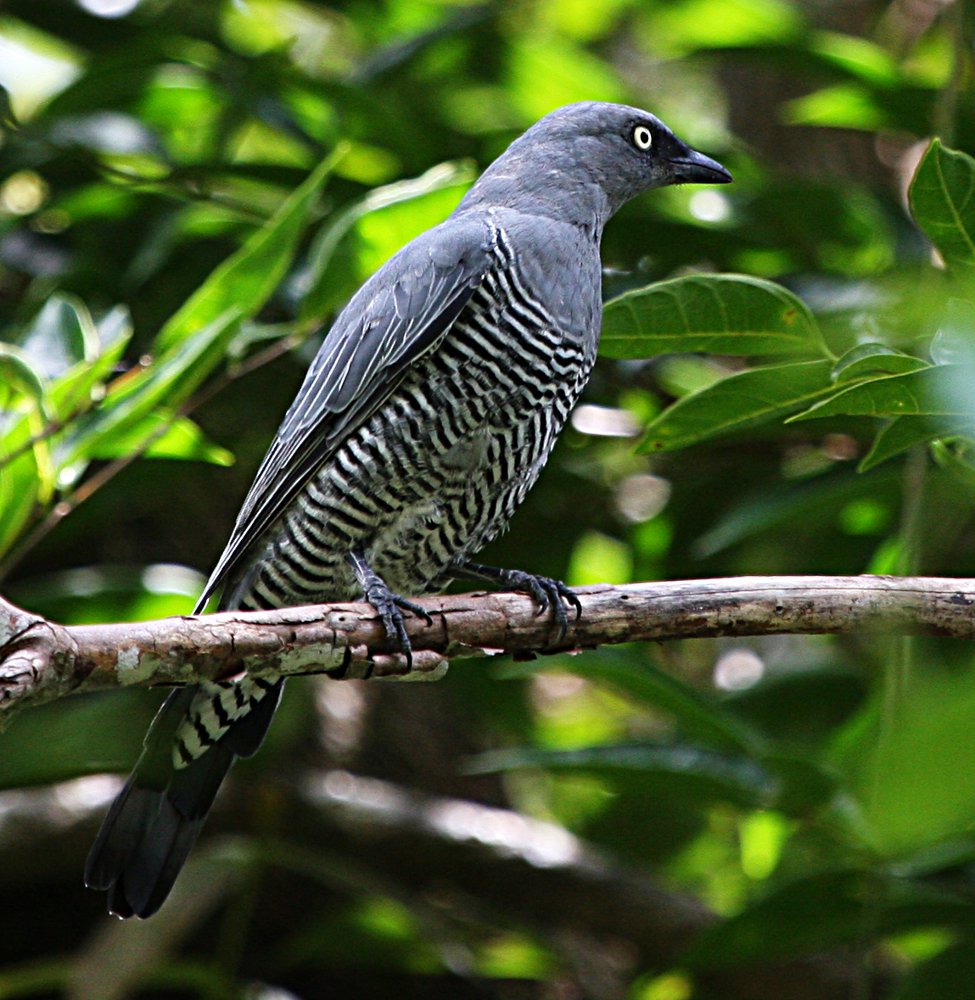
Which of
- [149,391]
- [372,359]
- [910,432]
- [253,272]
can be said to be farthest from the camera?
[372,359]

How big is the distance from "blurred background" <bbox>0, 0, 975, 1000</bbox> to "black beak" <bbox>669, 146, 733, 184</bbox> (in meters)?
0.34

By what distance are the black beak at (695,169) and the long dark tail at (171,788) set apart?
1.77 meters

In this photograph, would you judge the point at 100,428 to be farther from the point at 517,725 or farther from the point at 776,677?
the point at 776,677

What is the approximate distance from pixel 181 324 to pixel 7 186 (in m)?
1.66

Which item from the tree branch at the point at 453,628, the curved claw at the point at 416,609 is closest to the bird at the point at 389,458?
the curved claw at the point at 416,609

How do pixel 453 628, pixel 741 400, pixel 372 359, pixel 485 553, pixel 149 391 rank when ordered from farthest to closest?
pixel 485 553 < pixel 372 359 < pixel 149 391 < pixel 453 628 < pixel 741 400

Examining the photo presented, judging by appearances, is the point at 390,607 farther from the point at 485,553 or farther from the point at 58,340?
the point at 485,553

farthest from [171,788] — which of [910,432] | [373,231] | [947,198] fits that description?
[947,198]

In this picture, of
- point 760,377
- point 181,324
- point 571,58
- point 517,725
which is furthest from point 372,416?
point 571,58

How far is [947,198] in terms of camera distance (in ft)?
5.99

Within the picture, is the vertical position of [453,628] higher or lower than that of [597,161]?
lower

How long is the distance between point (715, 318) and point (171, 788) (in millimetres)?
1696

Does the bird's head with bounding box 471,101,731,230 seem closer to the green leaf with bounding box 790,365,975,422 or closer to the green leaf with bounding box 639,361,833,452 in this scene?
the green leaf with bounding box 639,361,833,452

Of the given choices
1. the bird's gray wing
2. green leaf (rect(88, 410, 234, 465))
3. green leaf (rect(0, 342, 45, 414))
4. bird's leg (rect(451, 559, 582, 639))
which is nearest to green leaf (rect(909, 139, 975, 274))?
bird's leg (rect(451, 559, 582, 639))
